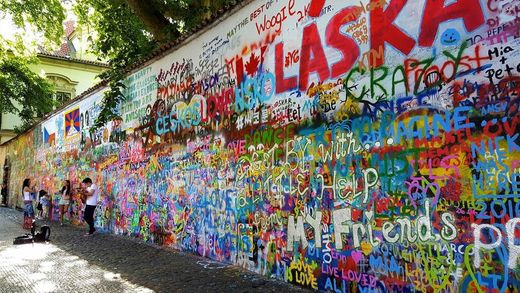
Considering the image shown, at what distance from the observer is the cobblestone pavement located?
557cm

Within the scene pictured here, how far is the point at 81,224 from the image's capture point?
13.8 meters

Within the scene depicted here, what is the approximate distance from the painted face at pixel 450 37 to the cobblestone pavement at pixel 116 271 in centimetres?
319

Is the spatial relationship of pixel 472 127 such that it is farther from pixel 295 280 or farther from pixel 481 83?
pixel 295 280

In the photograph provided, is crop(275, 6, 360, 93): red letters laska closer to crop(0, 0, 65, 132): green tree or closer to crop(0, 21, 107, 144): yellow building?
crop(0, 0, 65, 132): green tree

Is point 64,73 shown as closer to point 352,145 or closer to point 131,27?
point 131,27

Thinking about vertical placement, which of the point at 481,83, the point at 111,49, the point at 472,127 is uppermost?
the point at 111,49

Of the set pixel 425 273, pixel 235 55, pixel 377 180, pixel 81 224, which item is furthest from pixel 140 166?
pixel 425 273

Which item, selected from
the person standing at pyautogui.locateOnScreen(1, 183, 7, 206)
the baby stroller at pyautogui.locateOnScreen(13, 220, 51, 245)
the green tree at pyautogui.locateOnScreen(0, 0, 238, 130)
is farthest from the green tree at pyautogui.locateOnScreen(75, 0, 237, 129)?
the person standing at pyautogui.locateOnScreen(1, 183, 7, 206)

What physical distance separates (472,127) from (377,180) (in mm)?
1128

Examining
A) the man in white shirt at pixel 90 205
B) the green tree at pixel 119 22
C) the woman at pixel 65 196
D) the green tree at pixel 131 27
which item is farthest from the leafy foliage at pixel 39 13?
the man in white shirt at pixel 90 205

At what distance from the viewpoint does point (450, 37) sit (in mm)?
3771

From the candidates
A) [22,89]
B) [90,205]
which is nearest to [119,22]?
[90,205]

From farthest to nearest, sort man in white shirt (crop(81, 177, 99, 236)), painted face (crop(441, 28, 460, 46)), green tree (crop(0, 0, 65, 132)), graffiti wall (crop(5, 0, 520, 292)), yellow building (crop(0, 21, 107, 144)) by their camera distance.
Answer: yellow building (crop(0, 21, 107, 144))
green tree (crop(0, 0, 65, 132))
man in white shirt (crop(81, 177, 99, 236))
painted face (crop(441, 28, 460, 46))
graffiti wall (crop(5, 0, 520, 292))

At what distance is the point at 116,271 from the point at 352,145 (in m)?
4.28
